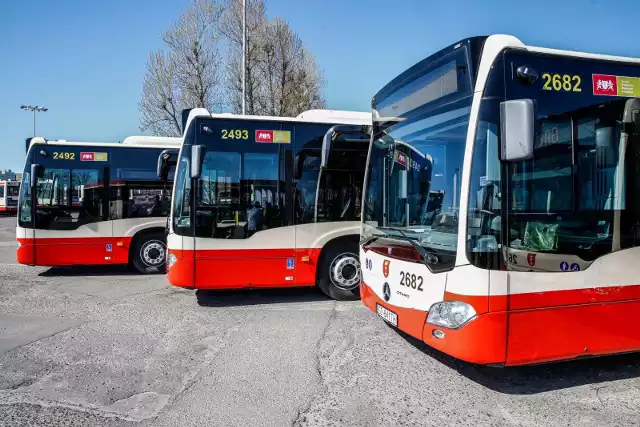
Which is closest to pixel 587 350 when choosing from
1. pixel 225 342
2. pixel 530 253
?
pixel 530 253

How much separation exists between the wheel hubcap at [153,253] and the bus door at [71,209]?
2.28ft

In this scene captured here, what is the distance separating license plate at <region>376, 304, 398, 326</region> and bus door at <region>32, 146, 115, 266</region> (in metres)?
7.35

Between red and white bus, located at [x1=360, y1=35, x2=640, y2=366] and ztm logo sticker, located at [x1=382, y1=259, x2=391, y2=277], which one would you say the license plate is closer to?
red and white bus, located at [x1=360, y1=35, x2=640, y2=366]

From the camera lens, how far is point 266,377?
171 inches

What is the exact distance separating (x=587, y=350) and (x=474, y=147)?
6.80 feet

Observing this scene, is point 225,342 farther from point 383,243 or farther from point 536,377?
point 536,377

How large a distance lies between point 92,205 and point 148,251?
1575 mm

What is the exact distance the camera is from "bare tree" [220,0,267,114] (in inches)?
810

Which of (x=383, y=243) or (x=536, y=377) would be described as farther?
(x=383, y=243)

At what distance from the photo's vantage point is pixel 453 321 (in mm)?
3762

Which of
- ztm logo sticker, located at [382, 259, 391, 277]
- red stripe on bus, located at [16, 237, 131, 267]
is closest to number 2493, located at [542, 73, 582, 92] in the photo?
ztm logo sticker, located at [382, 259, 391, 277]

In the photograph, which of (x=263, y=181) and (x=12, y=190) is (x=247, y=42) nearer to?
(x=263, y=181)

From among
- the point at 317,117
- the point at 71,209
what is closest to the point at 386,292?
the point at 317,117

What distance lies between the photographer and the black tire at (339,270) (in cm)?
739
